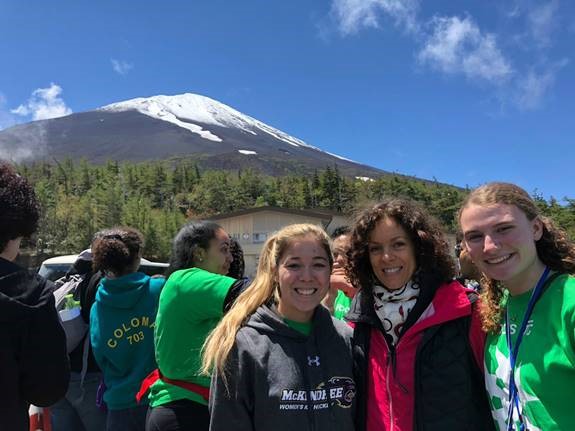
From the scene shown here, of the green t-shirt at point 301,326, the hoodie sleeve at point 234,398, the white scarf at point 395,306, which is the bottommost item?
the hoodie sleeve at point 234,398

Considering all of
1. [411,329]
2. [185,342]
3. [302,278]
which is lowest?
[185,342]

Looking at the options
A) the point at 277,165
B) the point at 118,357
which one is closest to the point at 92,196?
the point at 118,357

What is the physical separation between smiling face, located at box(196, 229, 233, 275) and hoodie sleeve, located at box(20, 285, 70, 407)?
1019mm

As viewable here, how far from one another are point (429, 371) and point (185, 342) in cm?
126

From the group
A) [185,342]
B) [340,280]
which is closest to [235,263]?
[340,280]

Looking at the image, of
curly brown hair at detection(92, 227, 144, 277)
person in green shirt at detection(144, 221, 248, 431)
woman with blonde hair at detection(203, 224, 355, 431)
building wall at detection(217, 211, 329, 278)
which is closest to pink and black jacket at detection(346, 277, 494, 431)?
woman with blonde hair at detection(203, 224, 355, 431)

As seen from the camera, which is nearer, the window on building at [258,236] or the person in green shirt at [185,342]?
the person in green shirt at [185,342]

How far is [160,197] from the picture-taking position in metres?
85.9

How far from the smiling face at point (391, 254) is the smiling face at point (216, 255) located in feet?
3.34

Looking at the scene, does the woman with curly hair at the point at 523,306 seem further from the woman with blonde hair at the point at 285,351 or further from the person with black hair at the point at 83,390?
the person with black hair at the point at 83,390

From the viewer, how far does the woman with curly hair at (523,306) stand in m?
1.65

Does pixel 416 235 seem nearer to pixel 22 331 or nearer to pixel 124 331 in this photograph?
pixel 22 331

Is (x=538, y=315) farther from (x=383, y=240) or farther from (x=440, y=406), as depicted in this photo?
(x=383, y=240)

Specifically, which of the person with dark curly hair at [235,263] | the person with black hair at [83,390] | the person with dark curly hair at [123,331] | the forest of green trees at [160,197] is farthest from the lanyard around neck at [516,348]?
the forest of green trees at [160,197]
